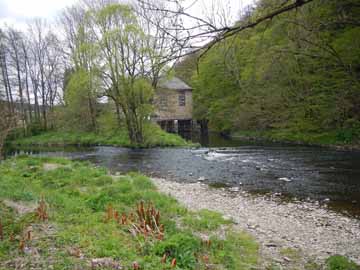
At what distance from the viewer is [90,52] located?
23797 millimetres

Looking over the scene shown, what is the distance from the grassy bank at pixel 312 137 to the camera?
19.6m

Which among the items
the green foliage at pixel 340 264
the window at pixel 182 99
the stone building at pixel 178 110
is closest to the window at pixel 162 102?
the stone building at pixel 178 110

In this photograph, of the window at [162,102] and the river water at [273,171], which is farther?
the window at [162,102]

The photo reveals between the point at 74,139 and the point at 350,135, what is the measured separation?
23874 millimetres

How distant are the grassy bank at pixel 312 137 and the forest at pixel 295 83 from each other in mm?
65

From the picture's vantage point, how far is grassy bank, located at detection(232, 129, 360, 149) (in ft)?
64.4

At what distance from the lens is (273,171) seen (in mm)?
13094

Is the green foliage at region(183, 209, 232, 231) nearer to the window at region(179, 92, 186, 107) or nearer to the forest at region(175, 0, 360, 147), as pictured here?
the forest at region(175, 0, 360, 147)

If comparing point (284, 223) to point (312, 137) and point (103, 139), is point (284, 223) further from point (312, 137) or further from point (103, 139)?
point (103, 139)

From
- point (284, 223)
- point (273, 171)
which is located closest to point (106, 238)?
point (284, 223)

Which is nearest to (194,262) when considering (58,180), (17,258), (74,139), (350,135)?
(17,258)

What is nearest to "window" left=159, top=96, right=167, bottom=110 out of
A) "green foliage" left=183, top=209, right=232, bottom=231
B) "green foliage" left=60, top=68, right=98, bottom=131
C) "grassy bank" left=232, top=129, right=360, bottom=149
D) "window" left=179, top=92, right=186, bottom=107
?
"green foliage" left=60, top=68, right=98, bottom=131

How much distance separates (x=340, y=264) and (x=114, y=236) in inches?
133

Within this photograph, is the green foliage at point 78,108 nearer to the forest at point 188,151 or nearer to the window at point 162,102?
the forest at point 188,151
